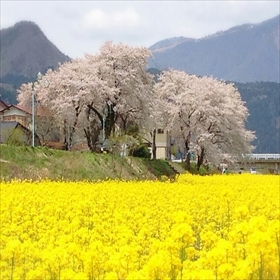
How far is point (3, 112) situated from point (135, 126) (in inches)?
1382

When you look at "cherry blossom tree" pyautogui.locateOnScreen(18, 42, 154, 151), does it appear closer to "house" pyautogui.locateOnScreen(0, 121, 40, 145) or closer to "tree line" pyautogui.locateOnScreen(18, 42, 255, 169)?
"tree line" pyautogui.locateOnScreen(18, 42, 255, 169)

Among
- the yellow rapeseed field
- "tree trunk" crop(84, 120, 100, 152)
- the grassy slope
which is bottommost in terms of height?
the yellow rapeseed field

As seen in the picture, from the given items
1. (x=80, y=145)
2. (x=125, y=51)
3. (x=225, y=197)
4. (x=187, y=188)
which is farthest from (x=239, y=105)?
(x=225, y=197)

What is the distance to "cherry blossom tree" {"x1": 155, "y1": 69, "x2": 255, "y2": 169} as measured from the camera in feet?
140

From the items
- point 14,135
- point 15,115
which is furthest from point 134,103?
point 15,115

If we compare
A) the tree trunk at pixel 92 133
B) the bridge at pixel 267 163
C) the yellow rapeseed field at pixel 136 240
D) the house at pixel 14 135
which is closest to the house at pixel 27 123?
the house at pixel 14 135

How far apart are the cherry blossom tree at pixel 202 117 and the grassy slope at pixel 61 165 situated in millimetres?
10576

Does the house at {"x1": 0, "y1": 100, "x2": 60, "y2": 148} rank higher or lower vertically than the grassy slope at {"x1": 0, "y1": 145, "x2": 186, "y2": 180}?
higher

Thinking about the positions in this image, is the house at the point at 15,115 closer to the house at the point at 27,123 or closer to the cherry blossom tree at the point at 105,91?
the house at the point at 27,123

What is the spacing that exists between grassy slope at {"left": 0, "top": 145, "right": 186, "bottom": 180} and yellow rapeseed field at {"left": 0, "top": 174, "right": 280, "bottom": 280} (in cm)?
1098

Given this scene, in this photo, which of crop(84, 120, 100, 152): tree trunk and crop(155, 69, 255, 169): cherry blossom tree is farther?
crop(155, 69, 255, 169): cherry blossom tree

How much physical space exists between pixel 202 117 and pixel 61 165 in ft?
62.2

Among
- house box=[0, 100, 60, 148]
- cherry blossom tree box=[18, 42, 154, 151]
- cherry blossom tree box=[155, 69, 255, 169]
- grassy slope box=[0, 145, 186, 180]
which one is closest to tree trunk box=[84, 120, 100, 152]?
cherry blossom tree box=[18, 42, 154, 151]

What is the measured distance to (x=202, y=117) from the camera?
42.9 m
